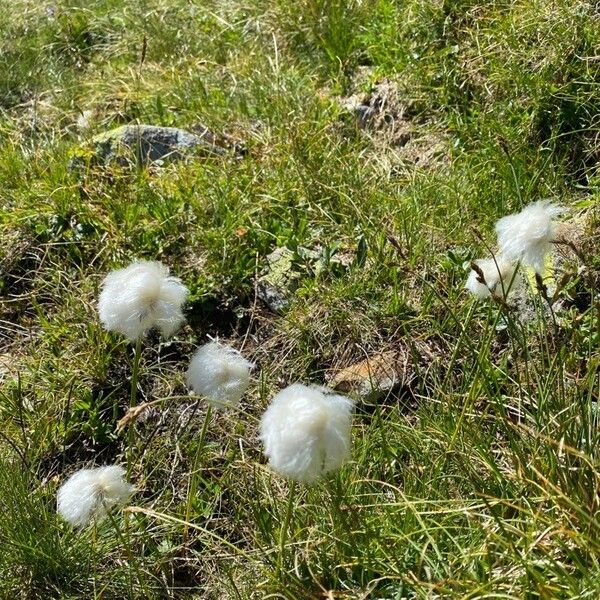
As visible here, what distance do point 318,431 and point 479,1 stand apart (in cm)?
318

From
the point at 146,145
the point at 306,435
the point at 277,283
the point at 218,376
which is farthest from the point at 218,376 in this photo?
the point at 146,145

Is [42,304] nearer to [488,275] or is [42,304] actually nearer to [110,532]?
[110,532]

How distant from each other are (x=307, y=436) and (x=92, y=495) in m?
0.69

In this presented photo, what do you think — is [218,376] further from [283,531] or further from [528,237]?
[528,237]

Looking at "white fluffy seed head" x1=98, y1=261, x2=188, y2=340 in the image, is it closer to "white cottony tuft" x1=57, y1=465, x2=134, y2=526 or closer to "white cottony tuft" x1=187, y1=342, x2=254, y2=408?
"white cottony tuft" x1=187, y1=342, x2=254, y2=408

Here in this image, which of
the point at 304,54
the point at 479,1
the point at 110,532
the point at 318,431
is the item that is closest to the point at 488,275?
the point at 318,431

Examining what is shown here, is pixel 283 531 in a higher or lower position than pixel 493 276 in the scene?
lower

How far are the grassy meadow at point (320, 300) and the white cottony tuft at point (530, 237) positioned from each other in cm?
13

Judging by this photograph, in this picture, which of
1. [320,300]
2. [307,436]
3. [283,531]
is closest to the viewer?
[307,436]

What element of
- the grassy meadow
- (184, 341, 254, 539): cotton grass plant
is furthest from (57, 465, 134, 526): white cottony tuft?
(184, 341, 254, 539): cotton grass plant

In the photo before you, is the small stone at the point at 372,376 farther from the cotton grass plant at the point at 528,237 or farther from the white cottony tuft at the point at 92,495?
the white cottony tuft at the point at 92,495

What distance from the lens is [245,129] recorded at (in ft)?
13.9

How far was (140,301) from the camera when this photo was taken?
2227 millimetres

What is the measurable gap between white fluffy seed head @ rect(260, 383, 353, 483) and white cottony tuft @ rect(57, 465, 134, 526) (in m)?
0.54
